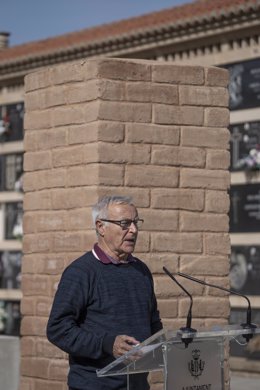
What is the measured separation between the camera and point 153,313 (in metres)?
5.82

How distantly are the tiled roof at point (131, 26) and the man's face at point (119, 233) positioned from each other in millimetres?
12868

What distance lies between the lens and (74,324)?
17.8 feet

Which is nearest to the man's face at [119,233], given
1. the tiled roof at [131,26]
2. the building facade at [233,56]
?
the building facade at [233,56]

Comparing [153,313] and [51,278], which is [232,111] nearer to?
[51,278]

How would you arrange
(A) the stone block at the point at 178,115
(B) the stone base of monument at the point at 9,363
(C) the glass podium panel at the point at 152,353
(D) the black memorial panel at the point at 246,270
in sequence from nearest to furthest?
(C) the glass podium panel at the point at 152,353
(A) the stone block at the point at 178,115
(B) the stone base of monument at the point at 9,363
(D) the black memorial panel at the point at 246,270

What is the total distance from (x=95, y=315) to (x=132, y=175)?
7.79 feet

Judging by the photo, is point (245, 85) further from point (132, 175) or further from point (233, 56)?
point (132, 175)

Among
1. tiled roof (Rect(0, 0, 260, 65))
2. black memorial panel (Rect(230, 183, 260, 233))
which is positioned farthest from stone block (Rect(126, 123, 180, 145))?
black memorial panel (Rect(230, 183, 260, 233))

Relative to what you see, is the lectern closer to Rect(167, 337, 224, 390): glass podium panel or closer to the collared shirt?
Rect(167, 337, 224, 390): glass podium panel

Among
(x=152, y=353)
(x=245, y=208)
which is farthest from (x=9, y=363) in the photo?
(x=245, y=208)

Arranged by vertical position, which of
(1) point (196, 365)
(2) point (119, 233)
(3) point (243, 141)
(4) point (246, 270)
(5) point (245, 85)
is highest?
(5) point (245, 85)

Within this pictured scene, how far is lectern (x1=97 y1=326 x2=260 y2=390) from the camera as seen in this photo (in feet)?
16.8

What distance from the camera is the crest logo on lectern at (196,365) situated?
5371 millimetres

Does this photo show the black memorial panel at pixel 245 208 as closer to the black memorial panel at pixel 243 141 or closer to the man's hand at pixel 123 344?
the black memorial panel at pixel 243 141
